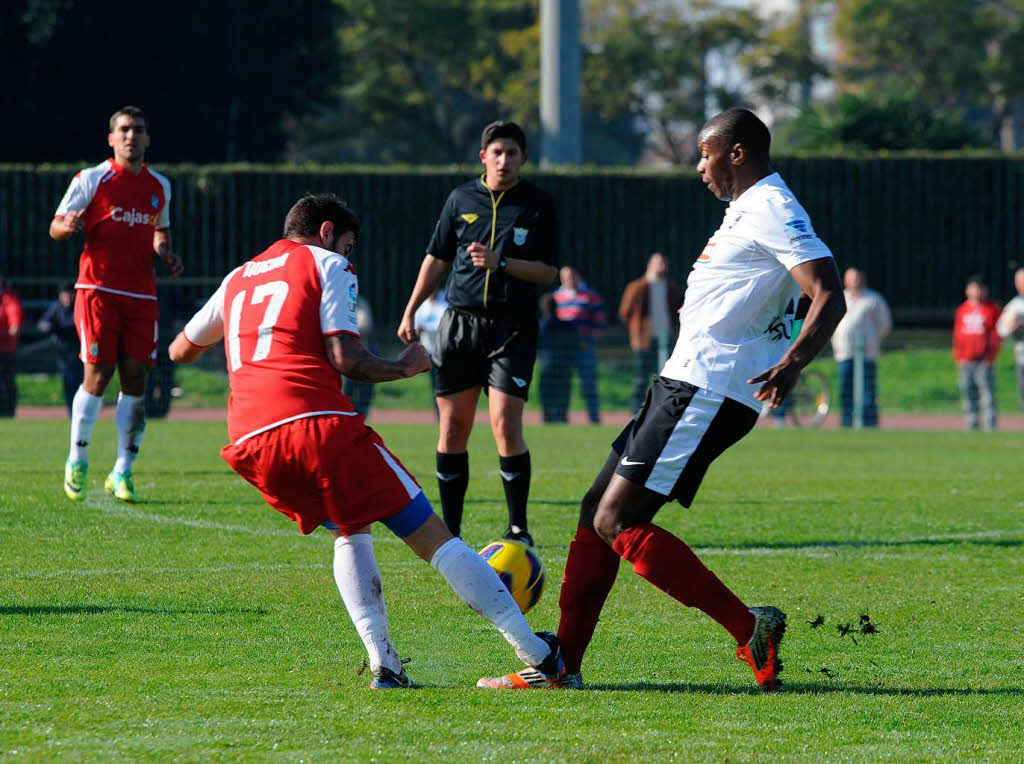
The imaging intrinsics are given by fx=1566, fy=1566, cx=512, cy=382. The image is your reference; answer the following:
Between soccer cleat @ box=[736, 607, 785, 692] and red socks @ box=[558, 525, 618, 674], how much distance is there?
1.87 feet

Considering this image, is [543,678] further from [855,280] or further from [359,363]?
[855,280]

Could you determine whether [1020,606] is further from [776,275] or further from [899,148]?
[899,148]

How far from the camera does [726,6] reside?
51344 millimetres

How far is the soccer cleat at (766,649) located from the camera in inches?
214

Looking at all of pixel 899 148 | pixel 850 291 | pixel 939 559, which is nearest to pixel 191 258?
pixel 850 291

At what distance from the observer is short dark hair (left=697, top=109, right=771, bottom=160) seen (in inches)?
216

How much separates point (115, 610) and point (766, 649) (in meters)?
→ 2.92

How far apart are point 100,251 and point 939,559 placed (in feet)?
18.5

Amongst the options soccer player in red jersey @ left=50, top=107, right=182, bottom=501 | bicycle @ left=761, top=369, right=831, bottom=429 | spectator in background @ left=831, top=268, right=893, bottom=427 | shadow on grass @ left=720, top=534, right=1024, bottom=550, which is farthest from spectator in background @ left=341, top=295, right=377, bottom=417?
shadow on grass @ left=720, top=534, right=1024, bottom=550

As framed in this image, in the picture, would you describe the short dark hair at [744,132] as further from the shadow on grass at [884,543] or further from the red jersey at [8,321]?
the red jersey at [8,321]

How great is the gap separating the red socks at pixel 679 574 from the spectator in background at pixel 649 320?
52.2ft

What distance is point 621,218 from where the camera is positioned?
29.9 meters

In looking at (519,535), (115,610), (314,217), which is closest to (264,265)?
(314,217)

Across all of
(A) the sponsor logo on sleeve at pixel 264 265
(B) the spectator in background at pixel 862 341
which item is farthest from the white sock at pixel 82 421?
(B) the spectator in background at pixel 862 341
